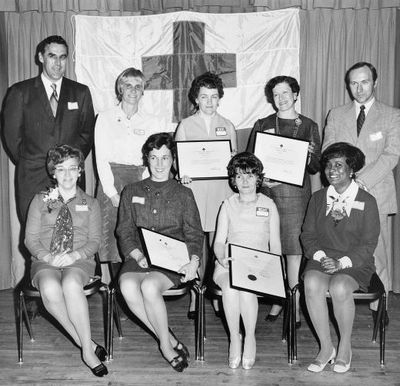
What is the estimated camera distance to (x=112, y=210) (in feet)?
14.6

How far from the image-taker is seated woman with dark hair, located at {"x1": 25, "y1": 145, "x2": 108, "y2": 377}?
12.2ft

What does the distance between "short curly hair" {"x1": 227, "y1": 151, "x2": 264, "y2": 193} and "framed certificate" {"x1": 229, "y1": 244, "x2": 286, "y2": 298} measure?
1.62ft

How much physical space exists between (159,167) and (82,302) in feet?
3.31

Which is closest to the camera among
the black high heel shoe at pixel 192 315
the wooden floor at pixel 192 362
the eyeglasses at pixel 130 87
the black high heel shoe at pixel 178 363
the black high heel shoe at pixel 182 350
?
the wooden floor at pixel 192 362

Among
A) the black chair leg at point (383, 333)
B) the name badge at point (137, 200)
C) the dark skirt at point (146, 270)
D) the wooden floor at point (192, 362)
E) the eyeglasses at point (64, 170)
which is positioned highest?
the eyeglasses at point (64, 170)

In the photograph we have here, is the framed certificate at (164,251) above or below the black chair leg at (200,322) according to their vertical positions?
above

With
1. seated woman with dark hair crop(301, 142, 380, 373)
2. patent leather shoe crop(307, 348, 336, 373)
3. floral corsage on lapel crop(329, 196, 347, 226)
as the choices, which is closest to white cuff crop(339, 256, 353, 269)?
seated woman with dark hair crop(301, 142, 380, 373)

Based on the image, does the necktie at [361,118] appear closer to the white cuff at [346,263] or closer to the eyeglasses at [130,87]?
the white cuff at [346,263]

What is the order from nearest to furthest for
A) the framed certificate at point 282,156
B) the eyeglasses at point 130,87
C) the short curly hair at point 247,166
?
the short curly hair at point 247,166 → the framed certificate at point 282,156 → the eyeglasses at point 130,87

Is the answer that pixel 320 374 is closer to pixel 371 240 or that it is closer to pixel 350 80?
pixel 371 240

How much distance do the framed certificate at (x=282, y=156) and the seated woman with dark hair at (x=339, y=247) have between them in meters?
0.23

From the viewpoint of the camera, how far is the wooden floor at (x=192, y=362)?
3557 millimetres

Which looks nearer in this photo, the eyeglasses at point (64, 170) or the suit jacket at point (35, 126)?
the eyeglasses at point (64, 170)

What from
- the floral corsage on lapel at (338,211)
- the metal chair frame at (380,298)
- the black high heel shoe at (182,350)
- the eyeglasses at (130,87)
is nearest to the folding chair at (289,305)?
the metal chair frame at (380,298)
